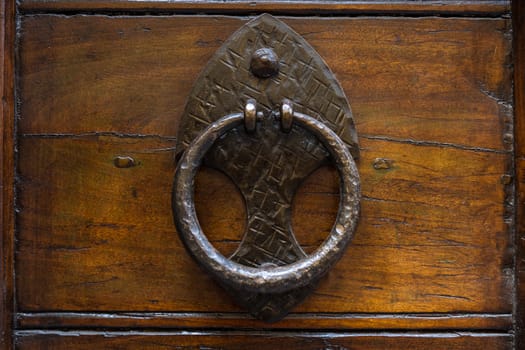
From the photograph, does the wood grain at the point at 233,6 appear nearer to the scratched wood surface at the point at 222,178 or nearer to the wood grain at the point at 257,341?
the scratched wood surface at the point at 222,178

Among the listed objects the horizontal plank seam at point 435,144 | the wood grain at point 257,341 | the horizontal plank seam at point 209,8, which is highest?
Answer: the horizontal plank seam at point 209,8

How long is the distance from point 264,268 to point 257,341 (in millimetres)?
123

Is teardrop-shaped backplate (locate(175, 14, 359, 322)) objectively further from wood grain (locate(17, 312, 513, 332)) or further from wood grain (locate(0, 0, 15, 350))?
wood grain (locate(0, 0, 15, 350))

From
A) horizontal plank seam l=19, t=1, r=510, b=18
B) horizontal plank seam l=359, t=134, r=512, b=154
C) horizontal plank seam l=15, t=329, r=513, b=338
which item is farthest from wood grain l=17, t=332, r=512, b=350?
horizontal plank seam l=19, t=1, r=510, b=18

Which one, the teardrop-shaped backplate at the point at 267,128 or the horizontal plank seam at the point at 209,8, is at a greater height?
the horizontal plank seam at the point at 209,8

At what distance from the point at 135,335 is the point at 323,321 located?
0.75 feet

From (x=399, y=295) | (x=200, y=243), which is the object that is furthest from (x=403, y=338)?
(x=200, y=243)

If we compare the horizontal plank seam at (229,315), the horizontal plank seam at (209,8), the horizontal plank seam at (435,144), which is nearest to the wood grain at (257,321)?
the horizontal plank seam at (229,315)

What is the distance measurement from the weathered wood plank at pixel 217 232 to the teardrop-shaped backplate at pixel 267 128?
26 millimetres

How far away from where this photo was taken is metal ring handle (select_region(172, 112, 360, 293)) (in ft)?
1.73

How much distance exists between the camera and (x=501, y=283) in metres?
0.62

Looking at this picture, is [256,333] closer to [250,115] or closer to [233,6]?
[250,115]

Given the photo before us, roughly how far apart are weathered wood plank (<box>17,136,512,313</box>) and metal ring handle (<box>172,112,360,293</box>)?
0.06 metres

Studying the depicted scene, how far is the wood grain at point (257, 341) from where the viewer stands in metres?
0.61
